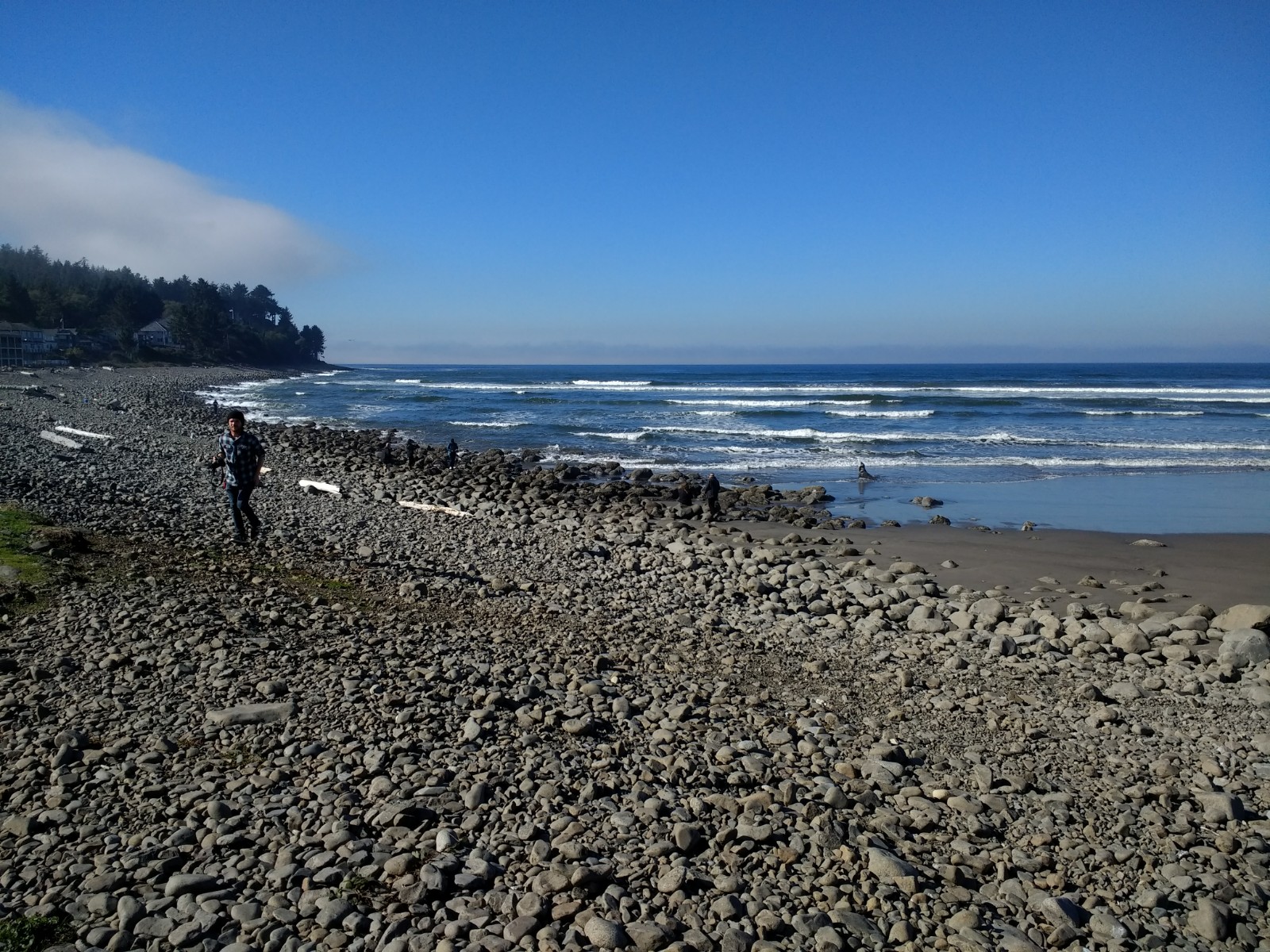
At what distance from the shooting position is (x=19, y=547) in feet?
25.8

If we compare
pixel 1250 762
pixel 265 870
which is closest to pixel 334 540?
pixel 265 870

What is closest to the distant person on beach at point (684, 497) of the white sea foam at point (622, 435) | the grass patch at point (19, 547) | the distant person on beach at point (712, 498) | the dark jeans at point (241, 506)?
the distant person on beach at point (712, 498)

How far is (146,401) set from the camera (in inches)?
1409

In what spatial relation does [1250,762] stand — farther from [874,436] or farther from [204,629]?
[874,436]

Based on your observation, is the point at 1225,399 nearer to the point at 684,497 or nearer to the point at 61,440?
the point at 684,497

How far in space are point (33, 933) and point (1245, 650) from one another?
8.86 meters

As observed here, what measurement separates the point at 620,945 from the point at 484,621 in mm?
4556

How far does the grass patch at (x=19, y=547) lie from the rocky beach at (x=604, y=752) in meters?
0.05

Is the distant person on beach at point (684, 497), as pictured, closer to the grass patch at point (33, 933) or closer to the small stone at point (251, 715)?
the small stone at point (251, 715)

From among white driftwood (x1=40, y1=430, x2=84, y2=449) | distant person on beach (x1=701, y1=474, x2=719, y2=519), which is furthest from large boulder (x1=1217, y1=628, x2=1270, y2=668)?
white driftwood (x1=40, y1=430, x2=84, y2=449)

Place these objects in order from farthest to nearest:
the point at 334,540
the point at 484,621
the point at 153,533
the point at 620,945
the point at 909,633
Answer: the point at 334,540
the point at 153,533
the point at 909,633
the point at 484,621
the point at 620,945

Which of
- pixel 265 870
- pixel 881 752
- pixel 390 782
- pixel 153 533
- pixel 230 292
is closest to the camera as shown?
pixel 265 870

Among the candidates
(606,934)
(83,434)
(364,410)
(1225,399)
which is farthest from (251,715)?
(1225,399)

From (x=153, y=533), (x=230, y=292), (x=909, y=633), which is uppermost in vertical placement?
(x=230, y=292)
